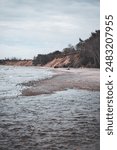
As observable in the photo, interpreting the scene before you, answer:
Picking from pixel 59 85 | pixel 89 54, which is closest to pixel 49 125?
pixel 59 85

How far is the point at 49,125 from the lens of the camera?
8.44 m

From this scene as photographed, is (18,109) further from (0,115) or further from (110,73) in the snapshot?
(110,73)

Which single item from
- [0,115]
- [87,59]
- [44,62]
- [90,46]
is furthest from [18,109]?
[44,62]

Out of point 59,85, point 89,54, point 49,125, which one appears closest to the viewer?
point 49,125

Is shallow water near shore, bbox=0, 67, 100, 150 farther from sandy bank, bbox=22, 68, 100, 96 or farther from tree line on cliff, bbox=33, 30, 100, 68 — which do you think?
tree line on cliff, bbox=33, 30, 100, 68

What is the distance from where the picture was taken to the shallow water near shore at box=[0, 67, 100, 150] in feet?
21.6

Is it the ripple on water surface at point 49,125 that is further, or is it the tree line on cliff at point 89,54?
the tree line on cliff at point 89,54

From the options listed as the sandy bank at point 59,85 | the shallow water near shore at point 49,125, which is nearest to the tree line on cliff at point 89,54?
the sandy bank at point 59,85

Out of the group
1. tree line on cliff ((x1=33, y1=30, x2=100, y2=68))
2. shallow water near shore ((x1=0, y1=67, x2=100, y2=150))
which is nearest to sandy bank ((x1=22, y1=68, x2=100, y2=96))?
shallow water near shore ((x1=0, y1=67, x2=100, y2=150))

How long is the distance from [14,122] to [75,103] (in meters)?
4.09

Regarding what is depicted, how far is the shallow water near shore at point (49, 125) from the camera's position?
21.6ft

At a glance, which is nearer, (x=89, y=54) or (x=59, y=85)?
(x=59, y=85)

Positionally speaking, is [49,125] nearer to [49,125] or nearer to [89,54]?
[49,125]

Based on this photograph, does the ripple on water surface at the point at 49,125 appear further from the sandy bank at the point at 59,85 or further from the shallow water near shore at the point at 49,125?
the sandy bank at the point at 59,85
